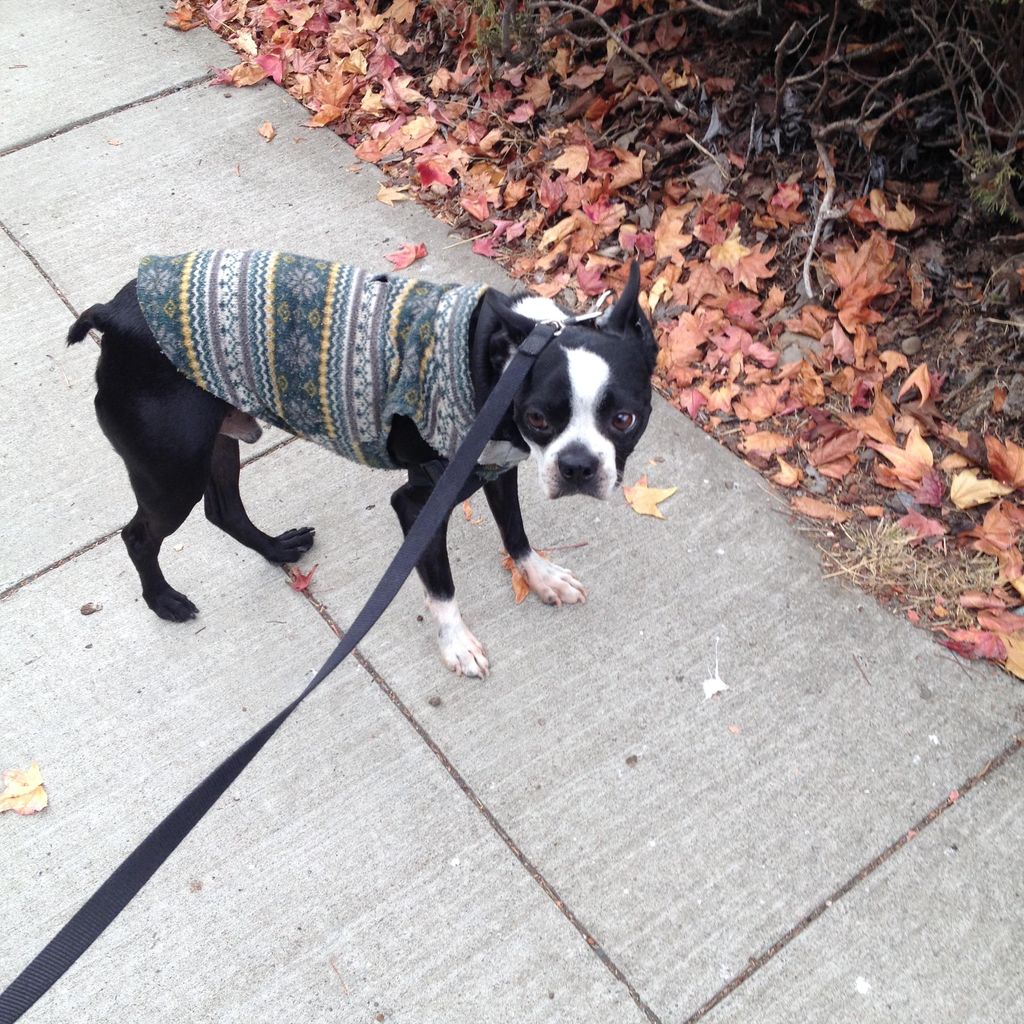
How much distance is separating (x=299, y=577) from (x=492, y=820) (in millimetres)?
1148

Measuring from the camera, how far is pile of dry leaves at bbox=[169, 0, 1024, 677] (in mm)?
3555

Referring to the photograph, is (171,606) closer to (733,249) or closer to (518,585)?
(518,585)

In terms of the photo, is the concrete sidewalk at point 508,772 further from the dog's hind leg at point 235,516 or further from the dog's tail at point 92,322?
the dog's tail at point 92,322

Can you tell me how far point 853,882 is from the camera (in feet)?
9.05

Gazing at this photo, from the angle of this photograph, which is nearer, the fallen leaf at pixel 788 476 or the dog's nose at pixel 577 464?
the dog's nose at pixel 577 464

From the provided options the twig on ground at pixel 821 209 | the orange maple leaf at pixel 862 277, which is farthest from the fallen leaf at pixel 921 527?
the twig on ground at pixel 821 209

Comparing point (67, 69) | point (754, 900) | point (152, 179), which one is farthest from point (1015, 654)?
point (67, 69)

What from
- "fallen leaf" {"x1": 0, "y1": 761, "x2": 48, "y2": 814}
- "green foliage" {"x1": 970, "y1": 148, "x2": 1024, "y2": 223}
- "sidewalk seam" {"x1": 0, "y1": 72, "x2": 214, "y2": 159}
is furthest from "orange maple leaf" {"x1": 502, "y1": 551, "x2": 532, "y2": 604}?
"sidewalk seam" {"x1": 0, "y1": 72, "x2": 214, "y2": 159}

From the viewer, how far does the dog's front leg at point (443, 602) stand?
3.15 meters

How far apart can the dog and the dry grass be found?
114 cm

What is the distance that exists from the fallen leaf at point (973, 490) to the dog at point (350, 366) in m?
1.46

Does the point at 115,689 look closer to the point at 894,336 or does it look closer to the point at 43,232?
the point at 43,232

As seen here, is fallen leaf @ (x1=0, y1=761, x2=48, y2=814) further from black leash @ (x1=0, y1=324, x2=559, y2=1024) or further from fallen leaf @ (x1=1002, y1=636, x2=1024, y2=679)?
fallen leaf @ (x1=1002, y1=636, x2=1024, y2=679)

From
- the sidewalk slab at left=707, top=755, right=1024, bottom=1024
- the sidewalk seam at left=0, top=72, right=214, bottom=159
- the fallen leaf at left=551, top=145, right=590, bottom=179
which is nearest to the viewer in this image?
the sidewalk slab at left=707, top=755, right=1024, bottom=1024
